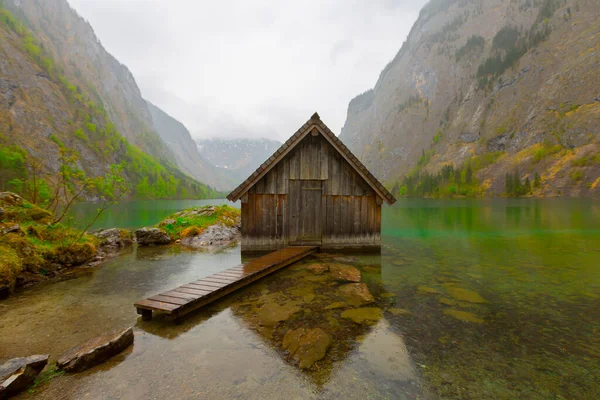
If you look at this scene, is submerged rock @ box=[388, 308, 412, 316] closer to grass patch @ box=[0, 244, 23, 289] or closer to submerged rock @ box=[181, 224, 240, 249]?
grass patch @ box=[0, 244, 23, 289]

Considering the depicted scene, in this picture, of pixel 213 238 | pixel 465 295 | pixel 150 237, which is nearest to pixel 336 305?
pixel 465 295

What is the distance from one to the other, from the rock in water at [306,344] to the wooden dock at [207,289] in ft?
9.30

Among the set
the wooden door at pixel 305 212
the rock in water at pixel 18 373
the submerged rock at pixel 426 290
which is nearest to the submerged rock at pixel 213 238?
the wooden door at pixel 305 212

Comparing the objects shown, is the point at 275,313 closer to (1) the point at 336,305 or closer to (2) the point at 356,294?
(1) the point at 336,305

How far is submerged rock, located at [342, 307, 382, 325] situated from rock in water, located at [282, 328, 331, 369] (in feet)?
4.13

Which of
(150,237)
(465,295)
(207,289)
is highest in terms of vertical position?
(150,237)

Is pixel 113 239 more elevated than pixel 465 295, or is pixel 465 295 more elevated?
pixel 113 239

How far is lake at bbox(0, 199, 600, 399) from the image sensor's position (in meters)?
4.88

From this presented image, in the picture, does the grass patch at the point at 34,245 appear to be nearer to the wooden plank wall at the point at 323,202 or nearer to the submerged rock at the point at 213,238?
the submerged rock at the point at 213,238

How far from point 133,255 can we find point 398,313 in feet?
47.5

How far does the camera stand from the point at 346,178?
15.3 metres

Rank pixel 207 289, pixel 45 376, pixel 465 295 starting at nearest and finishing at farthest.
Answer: pixel 45 376 < pixel 207 289 < pixel 465 295

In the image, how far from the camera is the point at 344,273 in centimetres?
1184

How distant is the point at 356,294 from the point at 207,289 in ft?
15.7
